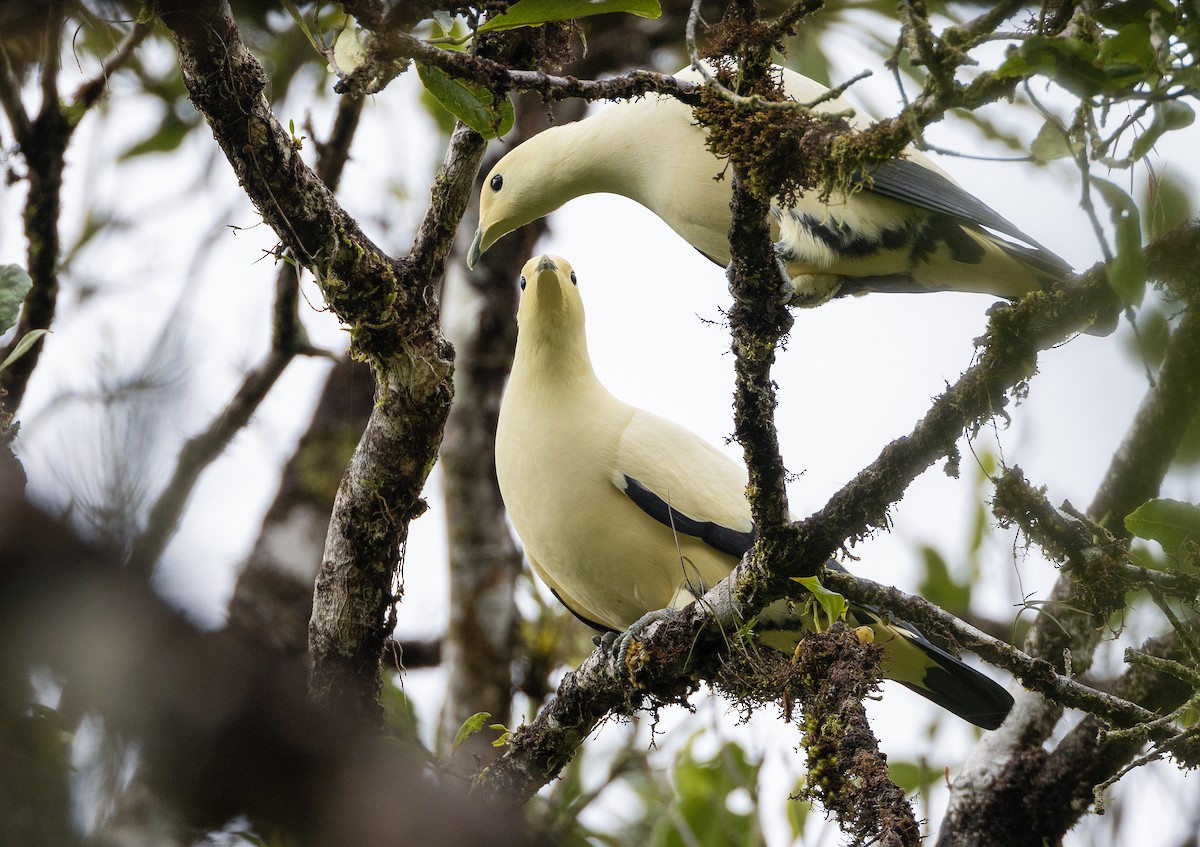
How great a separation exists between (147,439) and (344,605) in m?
2.06

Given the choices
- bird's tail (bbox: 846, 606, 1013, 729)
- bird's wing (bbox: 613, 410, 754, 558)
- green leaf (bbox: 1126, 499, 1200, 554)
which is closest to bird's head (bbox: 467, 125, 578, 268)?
bird's wing (bbox: 613, 410, 754, 558)

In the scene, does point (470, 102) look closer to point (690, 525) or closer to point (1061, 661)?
point (690, 525)

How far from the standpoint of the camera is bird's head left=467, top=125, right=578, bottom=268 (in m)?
4.38

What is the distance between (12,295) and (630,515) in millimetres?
2078

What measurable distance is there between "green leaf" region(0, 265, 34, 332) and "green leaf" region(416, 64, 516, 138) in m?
1.30

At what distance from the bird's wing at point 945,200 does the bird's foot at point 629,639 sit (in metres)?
1.58

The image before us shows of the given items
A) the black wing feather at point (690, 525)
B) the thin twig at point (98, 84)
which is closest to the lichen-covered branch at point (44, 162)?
the thin twig at point (98, 84)

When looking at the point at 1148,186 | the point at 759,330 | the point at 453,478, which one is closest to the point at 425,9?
the point at 759,330

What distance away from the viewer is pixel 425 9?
7.29ft

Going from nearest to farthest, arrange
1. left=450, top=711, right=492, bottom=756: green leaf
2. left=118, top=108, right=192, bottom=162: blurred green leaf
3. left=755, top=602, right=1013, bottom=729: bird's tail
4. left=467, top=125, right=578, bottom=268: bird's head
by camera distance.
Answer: left=450, top=711, right=492, bottom=756: green leaf → left=755, top=602, right=1013, bottom=729: bird's tail → left=467, top=125, right=578, bottom=268: bird's head → left=118, top=108, right=192, bottom=162: blurred green leaf

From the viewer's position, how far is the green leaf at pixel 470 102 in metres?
2.49

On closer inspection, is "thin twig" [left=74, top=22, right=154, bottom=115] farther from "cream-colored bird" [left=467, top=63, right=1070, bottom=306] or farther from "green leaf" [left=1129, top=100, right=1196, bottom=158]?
"green leaf" [left=1129, top=100, right=1196, bottom=158]

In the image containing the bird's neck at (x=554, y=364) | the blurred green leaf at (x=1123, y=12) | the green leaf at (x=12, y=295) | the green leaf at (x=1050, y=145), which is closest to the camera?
the blurred green leaf at (x=1123, y=12)

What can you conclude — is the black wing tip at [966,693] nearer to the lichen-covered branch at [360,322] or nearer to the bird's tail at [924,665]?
the bird's tail at [924,665]
